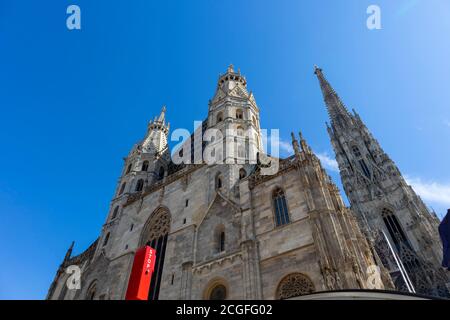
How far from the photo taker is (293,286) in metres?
12.9

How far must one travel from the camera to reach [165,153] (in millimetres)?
32625

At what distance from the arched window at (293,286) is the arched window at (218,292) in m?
3.08

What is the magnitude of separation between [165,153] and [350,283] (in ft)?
82.3

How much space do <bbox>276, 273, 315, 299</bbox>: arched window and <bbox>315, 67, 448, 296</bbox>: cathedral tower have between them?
1721cm

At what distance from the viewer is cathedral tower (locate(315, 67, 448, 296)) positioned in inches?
1207

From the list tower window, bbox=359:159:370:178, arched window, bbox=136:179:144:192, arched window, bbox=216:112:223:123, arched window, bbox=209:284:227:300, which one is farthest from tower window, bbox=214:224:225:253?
tower window, bbox=359:159:370:178

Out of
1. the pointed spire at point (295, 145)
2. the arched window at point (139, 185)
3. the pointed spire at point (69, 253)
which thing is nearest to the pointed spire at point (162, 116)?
the arched window at point (139, 185)

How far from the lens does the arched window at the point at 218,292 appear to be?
14802 mm

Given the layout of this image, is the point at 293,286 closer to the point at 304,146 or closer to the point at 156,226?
the point at 304,146

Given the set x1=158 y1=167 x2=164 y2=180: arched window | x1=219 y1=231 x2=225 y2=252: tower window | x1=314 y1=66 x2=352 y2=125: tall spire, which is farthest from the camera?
x1=314 y1=66 x2=352 y2=125: tall spire

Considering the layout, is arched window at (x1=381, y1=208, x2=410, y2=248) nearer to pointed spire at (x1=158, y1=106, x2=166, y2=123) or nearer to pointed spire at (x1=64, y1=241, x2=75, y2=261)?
pointed spire at (x1=158, y1=106, x2=166, y2=123)

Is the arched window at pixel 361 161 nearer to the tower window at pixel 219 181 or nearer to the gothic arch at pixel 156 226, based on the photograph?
the tower window at pixel 219 181

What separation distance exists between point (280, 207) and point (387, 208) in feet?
98.8

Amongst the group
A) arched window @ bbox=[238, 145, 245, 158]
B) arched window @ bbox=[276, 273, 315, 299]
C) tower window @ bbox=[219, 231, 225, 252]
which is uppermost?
arched window @ bbox=[238, 145, 245, 158]
